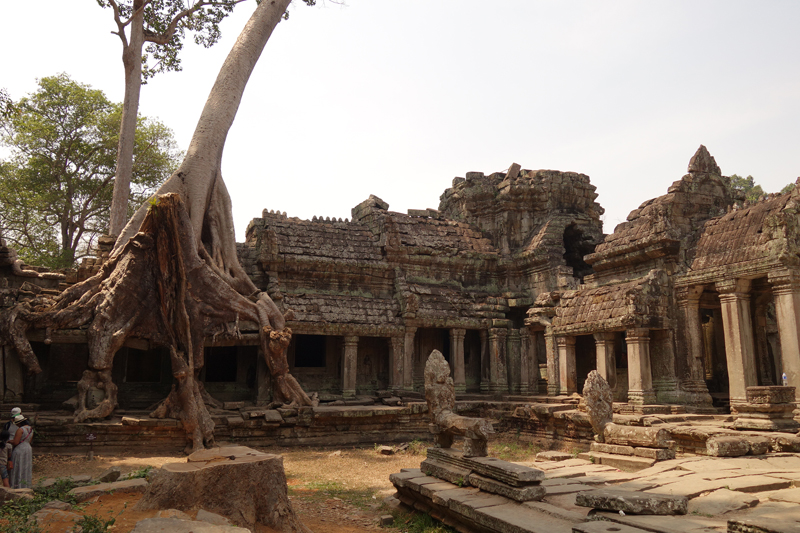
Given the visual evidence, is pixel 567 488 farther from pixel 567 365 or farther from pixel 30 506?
pixel 567 365

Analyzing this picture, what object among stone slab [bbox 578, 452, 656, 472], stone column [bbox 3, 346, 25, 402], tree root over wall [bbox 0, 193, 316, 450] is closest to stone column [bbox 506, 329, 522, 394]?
tree root over wall [bbox 0, 193, 316, 450]

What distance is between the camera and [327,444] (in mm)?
12812

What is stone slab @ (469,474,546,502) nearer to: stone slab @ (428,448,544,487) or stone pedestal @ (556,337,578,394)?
stone slab @ (428,448,544,487)

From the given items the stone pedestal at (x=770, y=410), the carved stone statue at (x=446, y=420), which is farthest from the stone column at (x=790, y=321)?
the carved stone statue at (x=446, y=420)

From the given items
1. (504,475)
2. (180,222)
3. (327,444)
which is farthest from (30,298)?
(504,475)

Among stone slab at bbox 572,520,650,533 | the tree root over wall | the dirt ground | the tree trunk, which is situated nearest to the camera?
stone slab at bbox 572,520,650,533

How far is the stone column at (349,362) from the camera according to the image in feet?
51.6

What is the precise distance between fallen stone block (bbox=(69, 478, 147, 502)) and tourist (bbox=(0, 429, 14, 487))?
160 centimetres

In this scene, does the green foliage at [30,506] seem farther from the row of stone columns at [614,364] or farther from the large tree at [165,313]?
the row of stone columns at [614,364]

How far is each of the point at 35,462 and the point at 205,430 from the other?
9.11 ft

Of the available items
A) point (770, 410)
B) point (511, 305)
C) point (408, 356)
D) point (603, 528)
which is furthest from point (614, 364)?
point (603, 528)

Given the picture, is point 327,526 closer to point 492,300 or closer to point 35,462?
point 35,462

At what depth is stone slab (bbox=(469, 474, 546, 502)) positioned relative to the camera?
6.22 metres

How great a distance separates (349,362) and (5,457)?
30.2ft
